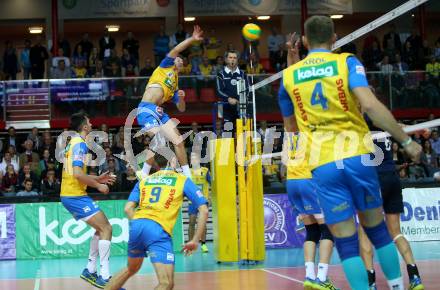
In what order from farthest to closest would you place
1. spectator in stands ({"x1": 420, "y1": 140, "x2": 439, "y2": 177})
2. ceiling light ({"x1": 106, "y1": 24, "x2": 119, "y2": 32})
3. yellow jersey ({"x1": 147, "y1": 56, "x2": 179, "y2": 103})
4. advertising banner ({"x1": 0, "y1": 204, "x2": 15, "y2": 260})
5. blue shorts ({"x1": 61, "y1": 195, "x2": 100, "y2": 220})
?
ceiling light ({"x1": 106, "y1": 24, "x2": 119, "y2": 32})
spectator in stands ({"x1": 420, "y1": 140, "x2": 439, "y2": 177})
advertising banner ({"x1": 0, "y1": 204, "x2": 15, "y2": 260})
yellow jersey ({"x1": 147, "y1": 56, "x2": 179, "y2": 103})
blue shorts ({"x1": 61, "y1": 195, "x2": 100, "y2": 220})

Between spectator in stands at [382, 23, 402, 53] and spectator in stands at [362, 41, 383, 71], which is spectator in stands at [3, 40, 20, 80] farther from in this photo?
spectator in stands at [382, 23, 402, 53]

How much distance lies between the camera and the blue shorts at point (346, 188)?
616 cm

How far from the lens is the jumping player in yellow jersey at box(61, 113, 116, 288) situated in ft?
35.9

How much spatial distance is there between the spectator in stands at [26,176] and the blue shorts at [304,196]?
35.7 ft

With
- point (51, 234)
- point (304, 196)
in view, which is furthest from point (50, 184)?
point (304, 196)

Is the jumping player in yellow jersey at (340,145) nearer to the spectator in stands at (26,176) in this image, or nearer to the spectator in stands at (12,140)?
the spectator in stands at (26,176)

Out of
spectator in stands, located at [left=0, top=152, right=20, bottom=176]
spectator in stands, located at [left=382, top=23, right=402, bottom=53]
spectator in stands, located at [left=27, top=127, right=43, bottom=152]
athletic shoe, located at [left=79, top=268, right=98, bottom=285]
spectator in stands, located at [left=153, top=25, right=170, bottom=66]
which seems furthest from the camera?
spectator in stands, located at [left=382, top=23, right=402, bottom=53]

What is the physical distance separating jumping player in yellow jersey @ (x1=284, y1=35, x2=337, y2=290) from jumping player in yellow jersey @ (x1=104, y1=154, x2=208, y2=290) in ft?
4.97

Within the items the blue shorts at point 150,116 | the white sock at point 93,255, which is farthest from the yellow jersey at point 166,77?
the white sock at point 93,255

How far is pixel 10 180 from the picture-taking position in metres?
19.4

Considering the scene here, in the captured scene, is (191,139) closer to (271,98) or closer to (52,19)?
(271,98)

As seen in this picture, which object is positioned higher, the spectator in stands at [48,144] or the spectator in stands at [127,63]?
the spectator in stands at [127,63]

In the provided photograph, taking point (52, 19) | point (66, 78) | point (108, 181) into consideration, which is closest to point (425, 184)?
point (108, 181)

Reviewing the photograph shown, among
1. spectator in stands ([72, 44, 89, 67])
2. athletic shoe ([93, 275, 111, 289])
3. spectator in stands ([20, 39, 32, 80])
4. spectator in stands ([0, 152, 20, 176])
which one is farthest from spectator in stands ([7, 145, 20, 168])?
athletic shoe ([93, 275, 111, 289])
